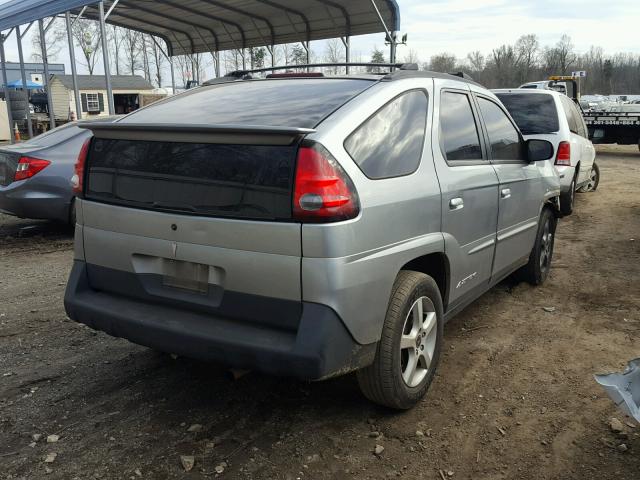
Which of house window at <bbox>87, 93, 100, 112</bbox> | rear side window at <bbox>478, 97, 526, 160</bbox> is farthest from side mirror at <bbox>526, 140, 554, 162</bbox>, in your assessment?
house window at <bbox>87, 93, 100, 112</bbox>

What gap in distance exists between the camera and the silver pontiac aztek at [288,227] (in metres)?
2.52

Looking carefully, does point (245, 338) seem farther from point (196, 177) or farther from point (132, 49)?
point (132, 49)

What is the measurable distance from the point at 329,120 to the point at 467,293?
1.72 metres

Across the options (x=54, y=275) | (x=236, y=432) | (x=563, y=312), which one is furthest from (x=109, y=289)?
(x=563, y=312)

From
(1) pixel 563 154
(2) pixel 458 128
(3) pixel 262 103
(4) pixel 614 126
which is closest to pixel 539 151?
(2) pixel 458 128

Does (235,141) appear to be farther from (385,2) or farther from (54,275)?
(385,2)

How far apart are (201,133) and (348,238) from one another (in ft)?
2.87

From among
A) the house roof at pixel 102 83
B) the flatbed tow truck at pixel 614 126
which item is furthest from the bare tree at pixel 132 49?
the flatbed tow truck at pixel 614 126

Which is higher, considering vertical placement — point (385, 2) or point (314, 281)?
point (385, 2)

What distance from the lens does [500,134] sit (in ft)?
14.3

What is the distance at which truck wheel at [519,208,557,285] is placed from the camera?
5227 mm

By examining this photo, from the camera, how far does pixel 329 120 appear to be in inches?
106

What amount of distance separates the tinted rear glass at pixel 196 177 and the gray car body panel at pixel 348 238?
0.06m

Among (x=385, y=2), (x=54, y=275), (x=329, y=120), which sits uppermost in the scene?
(x=385, y=2)
